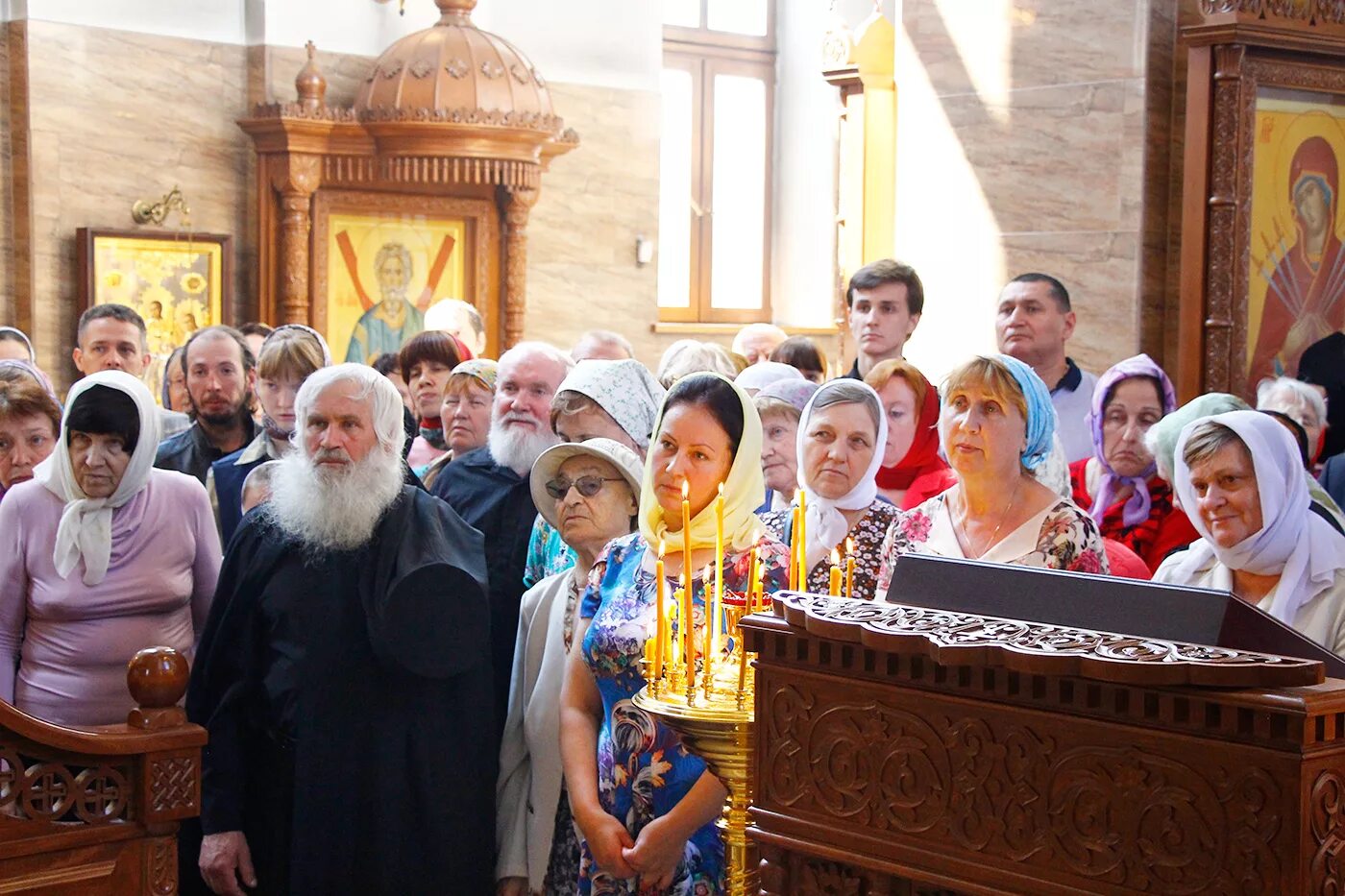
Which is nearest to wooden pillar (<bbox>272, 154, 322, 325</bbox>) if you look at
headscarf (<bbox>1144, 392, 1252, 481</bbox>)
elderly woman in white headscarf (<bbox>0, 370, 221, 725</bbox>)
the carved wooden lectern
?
elderly woman in white headscarf (<bbox>0, 370, 221, 725</bbox>)

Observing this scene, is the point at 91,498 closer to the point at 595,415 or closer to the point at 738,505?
the point at 595,415

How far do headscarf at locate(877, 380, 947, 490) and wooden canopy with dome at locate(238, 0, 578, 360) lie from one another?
6.40 metres

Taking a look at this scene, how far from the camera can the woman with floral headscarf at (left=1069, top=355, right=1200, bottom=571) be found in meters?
4.26

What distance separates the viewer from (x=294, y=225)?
10422 mm

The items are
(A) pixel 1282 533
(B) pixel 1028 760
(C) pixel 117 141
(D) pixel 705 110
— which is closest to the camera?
(B) pixel 1028 760

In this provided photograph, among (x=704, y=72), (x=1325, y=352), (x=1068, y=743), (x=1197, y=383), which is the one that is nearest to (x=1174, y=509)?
(x=1197, y=383)

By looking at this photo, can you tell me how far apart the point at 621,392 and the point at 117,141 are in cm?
674

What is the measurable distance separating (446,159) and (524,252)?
→ 120 cm

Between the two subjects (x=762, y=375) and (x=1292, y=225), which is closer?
(x=762, y=375)

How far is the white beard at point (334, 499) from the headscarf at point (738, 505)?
948mm

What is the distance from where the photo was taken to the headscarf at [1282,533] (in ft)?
10.7

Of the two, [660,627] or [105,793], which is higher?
[660,627]

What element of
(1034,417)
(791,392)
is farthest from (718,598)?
(791,392)

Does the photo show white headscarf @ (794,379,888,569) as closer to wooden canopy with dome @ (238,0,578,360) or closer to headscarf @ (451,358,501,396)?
headscarf @ (451,358,501,396)
